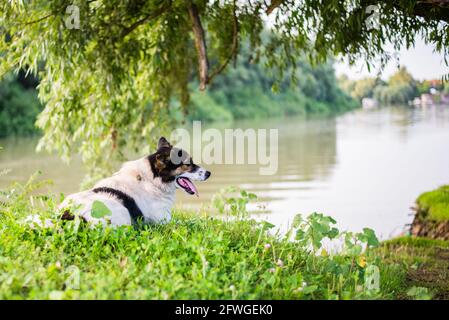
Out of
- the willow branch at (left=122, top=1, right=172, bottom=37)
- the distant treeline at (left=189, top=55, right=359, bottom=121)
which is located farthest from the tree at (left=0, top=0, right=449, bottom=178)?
the distant treeline at (left=189, top=55, right=359, bottom=121)

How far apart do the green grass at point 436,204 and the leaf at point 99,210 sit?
609cm

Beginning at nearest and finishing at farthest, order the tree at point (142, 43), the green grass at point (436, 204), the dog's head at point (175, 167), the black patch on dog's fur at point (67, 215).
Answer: the black patch on dog's fur at point (67, 215)
the dog's head at point (175, 167)
the tree at point (142, 43)
the green grass at point (436, 204)

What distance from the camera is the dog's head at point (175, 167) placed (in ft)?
17.1

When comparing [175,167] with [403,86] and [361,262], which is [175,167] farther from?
[403,86]

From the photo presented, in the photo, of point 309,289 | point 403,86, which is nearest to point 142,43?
point 309,289

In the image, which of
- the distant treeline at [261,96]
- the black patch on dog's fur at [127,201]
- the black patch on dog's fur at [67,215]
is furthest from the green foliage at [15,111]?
the black patch on dog's fur at [67,215]

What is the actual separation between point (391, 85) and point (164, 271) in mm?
23932

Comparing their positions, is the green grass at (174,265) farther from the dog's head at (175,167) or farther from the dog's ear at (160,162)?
the dog's ear at (160,162)

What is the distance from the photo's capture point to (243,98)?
1938 inches

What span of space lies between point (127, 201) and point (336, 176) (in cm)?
1367

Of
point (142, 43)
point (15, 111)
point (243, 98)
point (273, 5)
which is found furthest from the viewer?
point (243, 98)

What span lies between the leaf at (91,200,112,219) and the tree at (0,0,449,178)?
12.2 ft

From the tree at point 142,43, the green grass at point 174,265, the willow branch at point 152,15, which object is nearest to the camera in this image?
the green grass at point 174,265

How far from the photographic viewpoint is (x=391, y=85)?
26.1m
